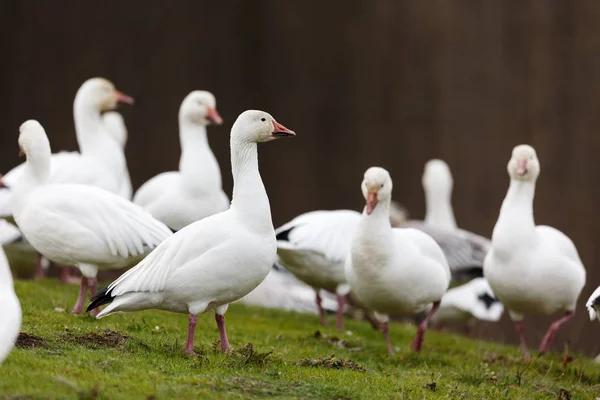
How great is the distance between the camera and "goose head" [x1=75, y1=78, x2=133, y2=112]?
10438mm

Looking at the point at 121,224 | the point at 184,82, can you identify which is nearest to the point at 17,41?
the point at 184,82

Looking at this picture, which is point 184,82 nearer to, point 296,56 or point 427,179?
point 296,56

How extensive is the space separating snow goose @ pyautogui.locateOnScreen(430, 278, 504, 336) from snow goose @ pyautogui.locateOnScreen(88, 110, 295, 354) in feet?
17.0

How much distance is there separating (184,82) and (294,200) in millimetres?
2988

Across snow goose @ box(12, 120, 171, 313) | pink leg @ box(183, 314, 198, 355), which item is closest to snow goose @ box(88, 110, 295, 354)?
pink leg @ box(183, 314, 198, 355)

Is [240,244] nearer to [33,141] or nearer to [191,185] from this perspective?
[33,141]

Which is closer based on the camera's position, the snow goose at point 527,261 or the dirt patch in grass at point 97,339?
the dirt patch in grass at point 97,339

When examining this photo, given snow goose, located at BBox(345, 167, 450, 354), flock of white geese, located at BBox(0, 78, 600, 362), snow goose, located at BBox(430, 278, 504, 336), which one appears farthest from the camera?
snow goose, located at BBox(430, 278, 504, 336)

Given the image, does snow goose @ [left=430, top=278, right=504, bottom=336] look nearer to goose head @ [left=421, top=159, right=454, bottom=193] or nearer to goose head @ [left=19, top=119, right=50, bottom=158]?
goose head @ [left=421, top=159, right=454, bottom=193]

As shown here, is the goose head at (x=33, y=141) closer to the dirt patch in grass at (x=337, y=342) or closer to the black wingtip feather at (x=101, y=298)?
the black wingtip feather at (x=101, y=298)

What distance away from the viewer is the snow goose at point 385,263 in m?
7.51

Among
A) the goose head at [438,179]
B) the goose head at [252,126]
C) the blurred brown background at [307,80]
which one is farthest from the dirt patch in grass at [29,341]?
the blurred brown background at [307,80]

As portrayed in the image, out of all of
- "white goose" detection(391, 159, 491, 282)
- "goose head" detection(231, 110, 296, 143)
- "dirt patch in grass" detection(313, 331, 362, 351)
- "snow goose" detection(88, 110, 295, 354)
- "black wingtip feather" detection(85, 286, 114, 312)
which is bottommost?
"dirt patch in grass" detection(313, 331, 362, 351)

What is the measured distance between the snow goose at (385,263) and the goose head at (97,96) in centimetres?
384
